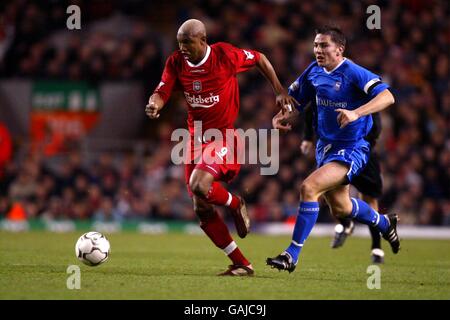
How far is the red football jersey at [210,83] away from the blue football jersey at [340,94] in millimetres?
702

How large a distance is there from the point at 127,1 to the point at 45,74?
315 cm

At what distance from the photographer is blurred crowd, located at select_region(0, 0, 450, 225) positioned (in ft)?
53.5

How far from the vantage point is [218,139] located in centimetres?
796

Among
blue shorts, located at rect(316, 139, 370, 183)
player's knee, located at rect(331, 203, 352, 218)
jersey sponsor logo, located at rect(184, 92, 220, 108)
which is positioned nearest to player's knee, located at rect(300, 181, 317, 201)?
blue shorts, located at rect(316, 139, 370, 183)

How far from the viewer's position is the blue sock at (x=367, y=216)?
27.0ft

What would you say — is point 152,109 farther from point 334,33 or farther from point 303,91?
point 334,33

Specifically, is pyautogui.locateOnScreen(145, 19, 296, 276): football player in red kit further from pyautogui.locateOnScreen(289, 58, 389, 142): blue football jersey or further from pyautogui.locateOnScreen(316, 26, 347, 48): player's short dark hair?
pyautogui.locateOnScreen(316, 26, 347, 48): player's short dark hair

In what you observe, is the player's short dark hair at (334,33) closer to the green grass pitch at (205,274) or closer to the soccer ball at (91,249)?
the green grass pitch at (205,274)

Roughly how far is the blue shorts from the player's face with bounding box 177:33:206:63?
4.75ft

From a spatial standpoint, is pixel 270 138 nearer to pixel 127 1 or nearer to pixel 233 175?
pixel 127 1
